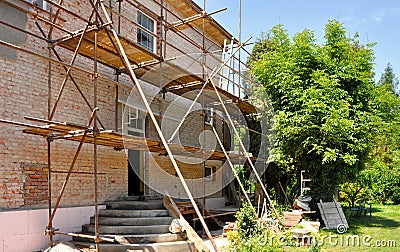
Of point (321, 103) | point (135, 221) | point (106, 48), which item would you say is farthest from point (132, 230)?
point (321, 103)

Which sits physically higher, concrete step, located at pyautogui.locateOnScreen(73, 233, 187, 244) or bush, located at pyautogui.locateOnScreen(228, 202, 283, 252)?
bush, located at pyautogui.locateOnScreen(228, 202, 283, 252)

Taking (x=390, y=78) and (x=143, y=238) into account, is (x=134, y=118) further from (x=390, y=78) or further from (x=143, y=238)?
(x=390, y=78)

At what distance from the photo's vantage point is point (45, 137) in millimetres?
8562

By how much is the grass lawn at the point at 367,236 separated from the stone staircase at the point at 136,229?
9.94ft

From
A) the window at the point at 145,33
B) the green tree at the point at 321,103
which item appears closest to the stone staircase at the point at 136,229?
the window at the point at 145,33

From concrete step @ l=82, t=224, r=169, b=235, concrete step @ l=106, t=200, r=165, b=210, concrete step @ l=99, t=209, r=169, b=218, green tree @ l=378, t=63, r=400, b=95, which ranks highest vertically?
green tree @ l=378, t=63, r=400, b=95

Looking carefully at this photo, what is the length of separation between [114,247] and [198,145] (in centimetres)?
786

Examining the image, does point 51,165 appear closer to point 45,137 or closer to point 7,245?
point 45,137

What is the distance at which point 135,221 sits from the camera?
9109 millimetres

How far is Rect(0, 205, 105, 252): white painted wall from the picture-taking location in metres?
7.51

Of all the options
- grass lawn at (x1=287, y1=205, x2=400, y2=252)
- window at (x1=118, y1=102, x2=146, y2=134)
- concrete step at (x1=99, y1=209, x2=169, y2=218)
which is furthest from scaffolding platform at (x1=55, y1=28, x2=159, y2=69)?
grass lawn at (x1=287, y1=205, x2=400, y2=252)

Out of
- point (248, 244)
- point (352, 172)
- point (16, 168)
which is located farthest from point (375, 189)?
point (16, 168)

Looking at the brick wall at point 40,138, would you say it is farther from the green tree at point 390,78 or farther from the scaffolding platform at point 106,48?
the green tree at point 390,78

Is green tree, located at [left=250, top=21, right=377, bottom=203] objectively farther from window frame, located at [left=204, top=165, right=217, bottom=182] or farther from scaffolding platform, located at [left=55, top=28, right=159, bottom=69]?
scaffolding platform, located at [left=55, top=28, right=159, bottom=69]
